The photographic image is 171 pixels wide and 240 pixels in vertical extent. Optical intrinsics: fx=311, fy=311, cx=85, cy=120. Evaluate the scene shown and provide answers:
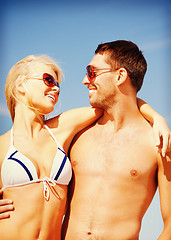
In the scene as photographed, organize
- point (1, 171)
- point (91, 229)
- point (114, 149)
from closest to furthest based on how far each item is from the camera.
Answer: point (1, 171) < point (91, 229) < point (114, 149)

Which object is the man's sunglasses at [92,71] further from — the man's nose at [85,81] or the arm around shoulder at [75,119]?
the arm around shoulder at [75,119]

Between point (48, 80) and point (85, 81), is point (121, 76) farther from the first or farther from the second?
point (48, 80)

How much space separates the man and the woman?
27 centimetres

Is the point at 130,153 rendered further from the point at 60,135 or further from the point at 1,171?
the point at 1,171

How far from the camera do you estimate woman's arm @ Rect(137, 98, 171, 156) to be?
3.74 m

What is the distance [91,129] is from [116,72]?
35.7 inches

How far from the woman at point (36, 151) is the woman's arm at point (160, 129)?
98 mm

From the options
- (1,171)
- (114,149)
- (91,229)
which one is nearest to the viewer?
(1,171)

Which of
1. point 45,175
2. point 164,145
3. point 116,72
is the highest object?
point 116,72

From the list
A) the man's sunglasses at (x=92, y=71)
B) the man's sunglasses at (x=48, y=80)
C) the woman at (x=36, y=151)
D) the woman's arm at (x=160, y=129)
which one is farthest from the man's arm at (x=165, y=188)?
the man's sunglasses at (x=48, y=80)

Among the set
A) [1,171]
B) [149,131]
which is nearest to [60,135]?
[1,171]

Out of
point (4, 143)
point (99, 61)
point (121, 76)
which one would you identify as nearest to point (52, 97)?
point (4, 143)

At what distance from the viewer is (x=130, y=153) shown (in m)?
4.17

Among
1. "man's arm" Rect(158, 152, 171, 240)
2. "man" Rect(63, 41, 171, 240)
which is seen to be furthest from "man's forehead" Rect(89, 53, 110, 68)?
"man's arm" Rect(158, 152, 171, 240)
